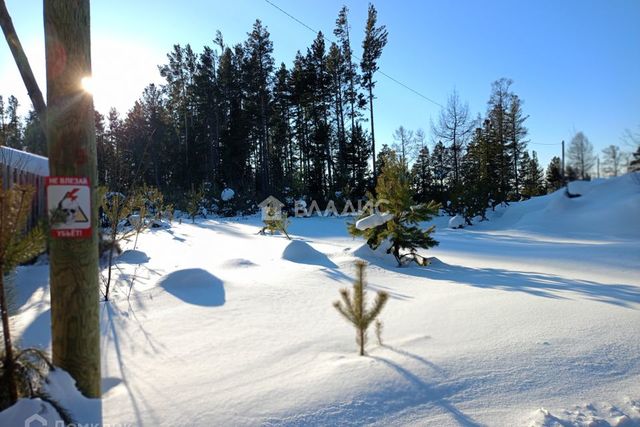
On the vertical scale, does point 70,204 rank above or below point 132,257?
above

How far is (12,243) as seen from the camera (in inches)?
64.2

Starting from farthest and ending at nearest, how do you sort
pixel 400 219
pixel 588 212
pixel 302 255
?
1. pixel 588 212
2. pixel 302 255
3. pixel 400 219

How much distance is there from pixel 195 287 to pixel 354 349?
2935mm

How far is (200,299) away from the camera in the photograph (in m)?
4.59

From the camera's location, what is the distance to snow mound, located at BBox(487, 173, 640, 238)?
1518 centimetres

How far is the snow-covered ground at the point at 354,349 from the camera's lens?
6.56 ft

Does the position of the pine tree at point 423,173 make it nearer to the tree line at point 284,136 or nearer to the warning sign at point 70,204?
the tree line at point 284,136

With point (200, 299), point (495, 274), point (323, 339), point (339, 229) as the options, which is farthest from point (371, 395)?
point (339, 229)

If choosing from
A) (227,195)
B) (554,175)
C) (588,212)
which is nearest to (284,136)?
(227,195)

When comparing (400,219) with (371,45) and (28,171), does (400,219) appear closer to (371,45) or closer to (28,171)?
(28,171)

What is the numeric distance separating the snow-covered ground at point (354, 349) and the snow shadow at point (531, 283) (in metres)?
0.03

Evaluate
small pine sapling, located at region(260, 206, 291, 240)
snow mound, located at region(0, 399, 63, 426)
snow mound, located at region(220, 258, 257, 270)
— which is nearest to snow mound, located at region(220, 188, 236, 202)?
small pine sapling, located at region(260, 206, 291, 240)

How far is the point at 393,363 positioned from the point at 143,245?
10.1 metres

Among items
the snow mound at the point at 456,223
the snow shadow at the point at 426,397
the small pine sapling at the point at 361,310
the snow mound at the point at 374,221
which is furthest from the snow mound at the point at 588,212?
the snow shadow at the point at 426,397
